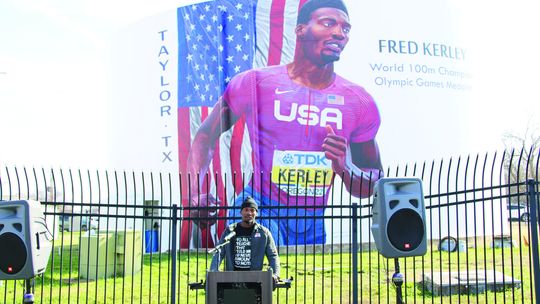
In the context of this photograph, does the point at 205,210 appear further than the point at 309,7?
No

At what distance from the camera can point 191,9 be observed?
18.9 m

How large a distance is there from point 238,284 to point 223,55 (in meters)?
14.4

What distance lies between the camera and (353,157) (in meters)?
17.2

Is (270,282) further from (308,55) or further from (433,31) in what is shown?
(433,31)

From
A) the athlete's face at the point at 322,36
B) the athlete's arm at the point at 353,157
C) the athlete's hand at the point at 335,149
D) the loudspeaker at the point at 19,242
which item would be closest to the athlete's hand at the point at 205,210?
the loudspeaker at the point at 19,242

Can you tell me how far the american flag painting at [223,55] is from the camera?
685 inches

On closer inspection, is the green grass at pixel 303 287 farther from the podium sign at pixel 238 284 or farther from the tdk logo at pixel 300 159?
the tdk logo at pixel 300 159

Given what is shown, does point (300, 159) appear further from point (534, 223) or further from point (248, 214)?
point (534, 223)

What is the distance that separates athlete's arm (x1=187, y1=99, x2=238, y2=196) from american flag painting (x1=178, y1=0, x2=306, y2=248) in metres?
0.22

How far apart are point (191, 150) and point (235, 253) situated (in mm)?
13016

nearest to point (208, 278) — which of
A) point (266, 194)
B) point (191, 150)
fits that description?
point (266, 194)

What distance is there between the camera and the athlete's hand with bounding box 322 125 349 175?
16953 mm

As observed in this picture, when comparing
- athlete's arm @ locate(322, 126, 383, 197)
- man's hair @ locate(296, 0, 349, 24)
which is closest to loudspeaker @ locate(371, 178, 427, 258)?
athlete's arm @ locate(322, 126, 383, 197)

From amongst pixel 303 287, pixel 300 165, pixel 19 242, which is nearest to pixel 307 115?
pixel 300 165
